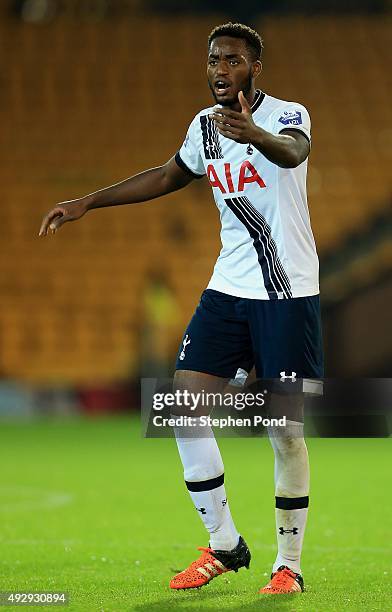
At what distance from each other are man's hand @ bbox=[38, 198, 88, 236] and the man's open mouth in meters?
0.89

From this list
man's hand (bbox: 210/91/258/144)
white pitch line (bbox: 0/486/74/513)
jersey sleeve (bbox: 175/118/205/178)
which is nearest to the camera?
man's hand (bbox: 210/91/258/144)

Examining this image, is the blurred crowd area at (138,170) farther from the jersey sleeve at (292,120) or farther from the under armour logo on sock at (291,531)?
the jersey sleeve at (292,120)

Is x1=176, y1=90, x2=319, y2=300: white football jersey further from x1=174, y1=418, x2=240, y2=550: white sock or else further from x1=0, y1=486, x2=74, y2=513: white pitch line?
x1=0, y1=486, x2=74, y2=513: white pitch line

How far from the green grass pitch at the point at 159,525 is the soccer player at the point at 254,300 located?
0.31 m

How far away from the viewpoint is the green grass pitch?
475 centimetres

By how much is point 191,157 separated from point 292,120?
Answer: 2.30 ft

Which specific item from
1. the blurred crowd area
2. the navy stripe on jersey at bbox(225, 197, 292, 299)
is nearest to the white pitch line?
the navy stripe on jersey at bbox(225, 197, 292, 299)

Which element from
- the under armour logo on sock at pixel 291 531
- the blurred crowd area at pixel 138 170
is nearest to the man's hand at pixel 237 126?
the under armour logo on sock at pixel 291 531

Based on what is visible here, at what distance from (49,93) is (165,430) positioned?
58.1 feet

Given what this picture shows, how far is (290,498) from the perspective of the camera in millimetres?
4793

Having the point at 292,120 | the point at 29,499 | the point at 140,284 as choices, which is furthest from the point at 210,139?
the point at 140,284

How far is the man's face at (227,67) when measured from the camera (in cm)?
449

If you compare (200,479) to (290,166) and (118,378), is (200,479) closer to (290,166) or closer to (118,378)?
(290,166)

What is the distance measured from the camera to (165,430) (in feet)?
16.4
